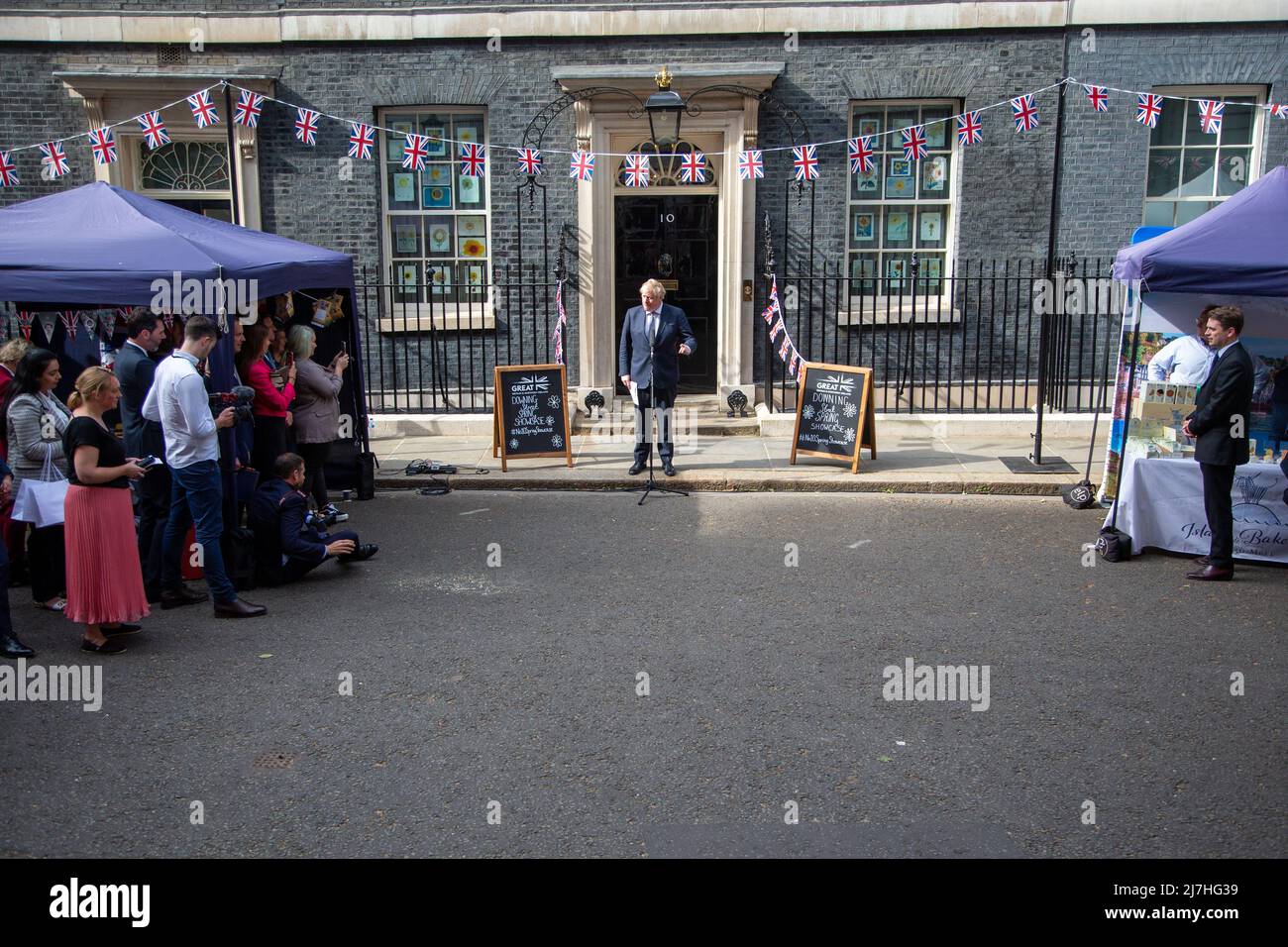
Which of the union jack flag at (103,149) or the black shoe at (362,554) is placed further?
the union jack flag at (103,149)

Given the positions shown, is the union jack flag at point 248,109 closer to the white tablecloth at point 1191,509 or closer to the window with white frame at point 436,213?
the window with white frame at point 436,213

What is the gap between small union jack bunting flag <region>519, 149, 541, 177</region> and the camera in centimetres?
1268

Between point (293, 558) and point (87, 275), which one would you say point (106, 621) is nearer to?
point (293, 558)

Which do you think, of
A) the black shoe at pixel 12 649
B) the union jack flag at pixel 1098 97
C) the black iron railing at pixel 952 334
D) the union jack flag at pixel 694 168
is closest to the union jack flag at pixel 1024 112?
the union jack flag at pixel 1098 97

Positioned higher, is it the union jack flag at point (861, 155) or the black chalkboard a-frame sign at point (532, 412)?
the union jack flag at point (861, 155)

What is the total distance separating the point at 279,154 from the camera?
1338 cm

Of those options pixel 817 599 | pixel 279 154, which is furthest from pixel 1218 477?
pixel 279 154

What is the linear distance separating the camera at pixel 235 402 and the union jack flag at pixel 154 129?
5.91m

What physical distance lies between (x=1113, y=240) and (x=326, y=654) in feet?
34.9

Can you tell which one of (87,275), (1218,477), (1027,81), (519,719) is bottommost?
(519,719)

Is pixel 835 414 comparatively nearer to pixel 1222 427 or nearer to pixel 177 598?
pixel 1222 427

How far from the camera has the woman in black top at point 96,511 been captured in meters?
6.17

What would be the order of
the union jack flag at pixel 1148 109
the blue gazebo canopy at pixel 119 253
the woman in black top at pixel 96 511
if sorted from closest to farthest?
the woman in black top at pixel 96 511, the blue gazebo canopy at pixel 119 253, the union jack flag at pixel 1148 109

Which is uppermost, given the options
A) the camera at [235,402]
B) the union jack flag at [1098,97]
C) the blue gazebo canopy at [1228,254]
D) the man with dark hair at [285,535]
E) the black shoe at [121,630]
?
the union jack flag at [1098,97]
